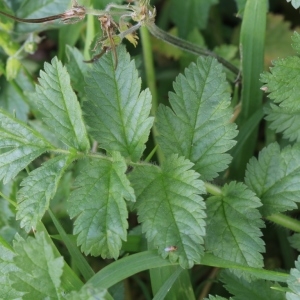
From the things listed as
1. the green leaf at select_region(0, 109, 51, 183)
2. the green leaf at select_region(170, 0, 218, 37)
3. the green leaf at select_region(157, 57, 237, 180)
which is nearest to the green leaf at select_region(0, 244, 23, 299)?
the green leaf at select_region(0, 109, 51, 183)

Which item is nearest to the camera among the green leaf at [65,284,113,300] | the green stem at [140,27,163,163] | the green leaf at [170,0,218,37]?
the green leaf at [65,284,113,300]

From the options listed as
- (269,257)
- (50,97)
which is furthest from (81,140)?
(269,257)

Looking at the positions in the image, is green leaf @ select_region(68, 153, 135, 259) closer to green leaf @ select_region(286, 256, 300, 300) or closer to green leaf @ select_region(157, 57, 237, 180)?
green leaf @ select_region(157, 57, 237, 180)

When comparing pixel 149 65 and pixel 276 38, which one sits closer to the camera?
pixel 149 65

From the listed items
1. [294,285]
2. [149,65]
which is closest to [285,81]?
[294,285]

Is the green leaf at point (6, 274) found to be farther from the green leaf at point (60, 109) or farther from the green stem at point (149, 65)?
the green stem at point (149, 65)

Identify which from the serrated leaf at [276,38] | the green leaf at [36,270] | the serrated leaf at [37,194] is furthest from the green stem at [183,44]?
the green leaf at [36,270]

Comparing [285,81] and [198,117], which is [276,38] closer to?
[285,81]

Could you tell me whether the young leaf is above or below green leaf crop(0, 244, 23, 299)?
above
